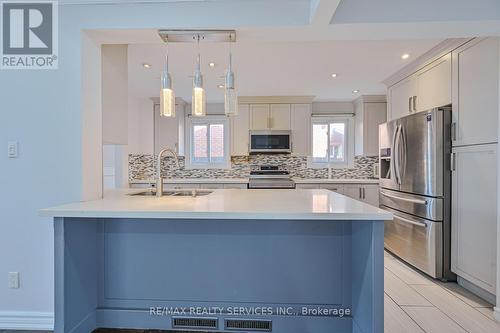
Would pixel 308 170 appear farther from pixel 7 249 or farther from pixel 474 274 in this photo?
pixel 7 249

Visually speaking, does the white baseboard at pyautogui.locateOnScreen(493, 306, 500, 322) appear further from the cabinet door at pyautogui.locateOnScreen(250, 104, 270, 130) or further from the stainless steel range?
the cabinet door at pyautogui.locateOnScreen(250, 104, 270, 130)

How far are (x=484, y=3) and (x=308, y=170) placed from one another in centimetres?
361

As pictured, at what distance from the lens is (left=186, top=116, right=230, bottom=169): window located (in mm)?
5141

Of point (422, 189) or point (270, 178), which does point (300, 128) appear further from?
point (422, 189)

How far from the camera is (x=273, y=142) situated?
4754 millimetres

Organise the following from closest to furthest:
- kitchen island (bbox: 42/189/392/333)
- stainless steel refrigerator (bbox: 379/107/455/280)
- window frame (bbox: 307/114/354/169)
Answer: kitchen island (bbox: 42/189/392/333) → stainless steel refrigerator (bbox: 379/107/455/280) → window frame (bbox: 307/114/354/169)

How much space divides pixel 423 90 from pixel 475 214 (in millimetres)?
1396

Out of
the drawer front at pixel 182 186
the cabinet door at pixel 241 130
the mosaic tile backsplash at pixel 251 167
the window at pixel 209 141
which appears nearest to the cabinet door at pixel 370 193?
the mosaic tile backsplash at pixel 251 167

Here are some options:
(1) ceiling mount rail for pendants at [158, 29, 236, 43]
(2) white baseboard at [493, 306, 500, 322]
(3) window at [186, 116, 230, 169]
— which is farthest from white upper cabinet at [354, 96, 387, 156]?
(1) ceiling mount rail for pendants at [158, 29, 236, 43]

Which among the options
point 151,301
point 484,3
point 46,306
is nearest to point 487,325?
point 484,3

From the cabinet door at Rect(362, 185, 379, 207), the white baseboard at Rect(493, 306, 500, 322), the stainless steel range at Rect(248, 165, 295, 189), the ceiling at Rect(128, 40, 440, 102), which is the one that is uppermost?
the ceiling at Rect(128, 40, 440, 102)

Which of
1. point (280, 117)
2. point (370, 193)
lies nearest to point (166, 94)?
point (280, 117)

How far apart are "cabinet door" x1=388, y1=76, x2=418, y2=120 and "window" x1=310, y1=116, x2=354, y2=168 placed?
1497 millimetres

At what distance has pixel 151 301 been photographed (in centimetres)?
199
